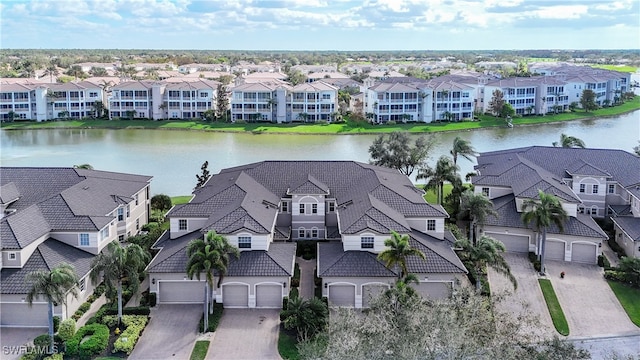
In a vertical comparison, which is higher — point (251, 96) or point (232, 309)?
point (251, 96)

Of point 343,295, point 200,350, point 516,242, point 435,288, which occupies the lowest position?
point 200,350

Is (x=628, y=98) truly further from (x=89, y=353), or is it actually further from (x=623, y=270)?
(x=89, y=353)

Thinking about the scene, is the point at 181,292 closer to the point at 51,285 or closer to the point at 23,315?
the point at 51,285

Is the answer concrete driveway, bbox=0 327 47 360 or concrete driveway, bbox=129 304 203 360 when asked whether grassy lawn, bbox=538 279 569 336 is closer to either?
concrete driveway, bbox=129 304 203 360

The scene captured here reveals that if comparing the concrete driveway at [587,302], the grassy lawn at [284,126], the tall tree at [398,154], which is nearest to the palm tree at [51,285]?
the concrete driveway at [587,302]

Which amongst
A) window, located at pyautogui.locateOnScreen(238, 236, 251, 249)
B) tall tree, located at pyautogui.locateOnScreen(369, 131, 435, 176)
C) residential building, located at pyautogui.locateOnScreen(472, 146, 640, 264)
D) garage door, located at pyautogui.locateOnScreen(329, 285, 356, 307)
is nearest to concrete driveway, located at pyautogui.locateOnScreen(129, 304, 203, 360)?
window, located at pyautogui.locateOnScreen(238, 236, 251, 249)

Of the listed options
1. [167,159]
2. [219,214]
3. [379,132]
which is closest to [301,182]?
[219,214]

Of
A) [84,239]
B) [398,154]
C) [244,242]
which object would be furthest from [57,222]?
[398,154]
